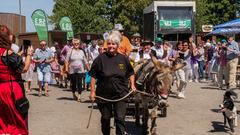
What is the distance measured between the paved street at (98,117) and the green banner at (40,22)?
821cm

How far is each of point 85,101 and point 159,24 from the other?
47.7 ft

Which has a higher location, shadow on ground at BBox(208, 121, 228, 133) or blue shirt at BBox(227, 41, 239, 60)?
blue shirt at BBox(227, 41, 239, 60)

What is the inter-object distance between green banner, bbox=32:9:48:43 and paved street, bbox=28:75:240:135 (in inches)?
323

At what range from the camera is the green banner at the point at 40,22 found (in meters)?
24.4

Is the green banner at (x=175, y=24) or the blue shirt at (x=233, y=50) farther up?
the green banner at (x=175, y=24)

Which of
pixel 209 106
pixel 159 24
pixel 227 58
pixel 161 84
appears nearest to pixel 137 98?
pixel 161 84

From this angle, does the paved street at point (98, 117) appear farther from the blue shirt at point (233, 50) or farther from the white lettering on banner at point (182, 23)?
the white lettering on banner at point (182, 23)

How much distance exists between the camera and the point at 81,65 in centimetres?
1530

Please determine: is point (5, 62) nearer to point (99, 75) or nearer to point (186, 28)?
point (99, 75)

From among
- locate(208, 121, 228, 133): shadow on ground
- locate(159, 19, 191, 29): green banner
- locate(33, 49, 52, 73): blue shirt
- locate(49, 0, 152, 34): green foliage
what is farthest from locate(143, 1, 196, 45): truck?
locate(49, 0, 152, 34): green foliage

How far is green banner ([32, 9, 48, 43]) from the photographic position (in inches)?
961

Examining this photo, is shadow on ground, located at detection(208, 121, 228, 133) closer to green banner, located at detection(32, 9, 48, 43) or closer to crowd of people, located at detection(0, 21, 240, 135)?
crowd of people, located at detection(0, 21, 240, 135)

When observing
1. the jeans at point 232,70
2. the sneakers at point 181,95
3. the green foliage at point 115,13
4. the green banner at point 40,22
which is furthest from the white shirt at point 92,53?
the green foliage at point 115,13

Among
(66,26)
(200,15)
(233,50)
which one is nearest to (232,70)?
(233,50)
